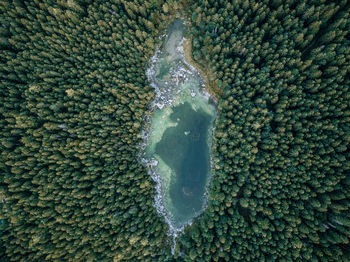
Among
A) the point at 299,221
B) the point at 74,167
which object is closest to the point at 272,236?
the point at 299,221

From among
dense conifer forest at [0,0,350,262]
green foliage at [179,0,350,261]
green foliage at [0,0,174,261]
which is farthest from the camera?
green foliage at [0,0,174,261]

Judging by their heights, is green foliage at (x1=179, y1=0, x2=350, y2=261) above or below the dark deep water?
above

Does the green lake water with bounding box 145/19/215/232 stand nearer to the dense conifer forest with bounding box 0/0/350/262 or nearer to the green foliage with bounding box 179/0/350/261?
the dense conifer forest with bounding box 0/0/350/262

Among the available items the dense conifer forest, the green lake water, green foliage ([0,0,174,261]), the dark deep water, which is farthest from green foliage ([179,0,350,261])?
green foliage ([0,0,174,261])

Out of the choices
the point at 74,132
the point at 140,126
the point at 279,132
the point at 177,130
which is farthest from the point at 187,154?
the point at 74,132

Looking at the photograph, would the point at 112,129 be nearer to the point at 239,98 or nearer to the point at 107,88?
the point at 107,88

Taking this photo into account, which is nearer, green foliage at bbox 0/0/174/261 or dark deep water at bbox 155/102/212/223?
green foliage at bbox 0/0/174/261

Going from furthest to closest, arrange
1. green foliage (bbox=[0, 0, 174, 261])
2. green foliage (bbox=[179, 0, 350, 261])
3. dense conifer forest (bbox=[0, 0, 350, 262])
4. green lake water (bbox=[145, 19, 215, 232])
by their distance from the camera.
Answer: green lake water (bbox=[145, 19, 215, 232]) < green foliage (bbox=[0, 0, 174, 261]) < dense conifer forest (bbox=[0, 0, 350, 262]) < green foliage (bbox=[179, 0, 350, 261])

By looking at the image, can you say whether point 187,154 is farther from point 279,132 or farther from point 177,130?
point 279,132
